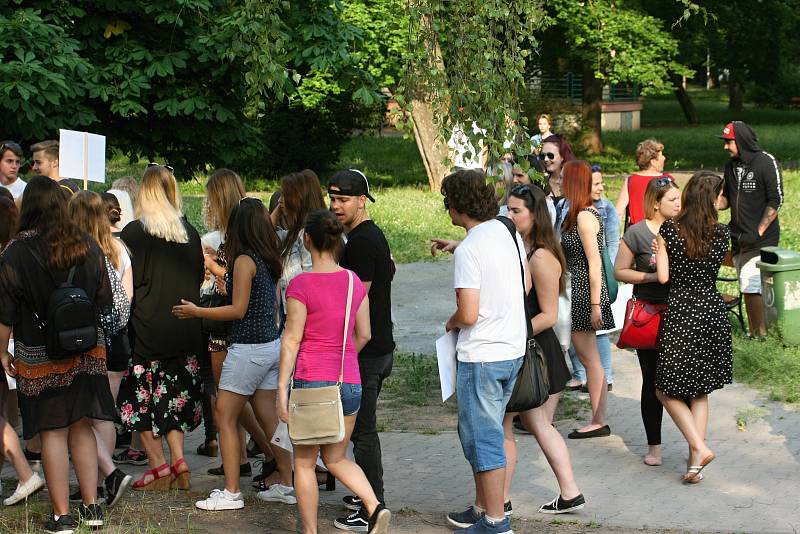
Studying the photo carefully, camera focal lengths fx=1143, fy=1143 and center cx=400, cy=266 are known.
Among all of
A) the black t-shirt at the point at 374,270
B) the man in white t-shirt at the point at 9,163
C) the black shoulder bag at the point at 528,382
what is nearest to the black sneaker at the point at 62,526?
the black t-shirt at the point at 374,270

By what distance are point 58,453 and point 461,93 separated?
3.05 meters

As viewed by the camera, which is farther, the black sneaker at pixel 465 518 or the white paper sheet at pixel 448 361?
the black sneaker at pixel 465 518

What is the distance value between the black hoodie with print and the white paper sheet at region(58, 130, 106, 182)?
17.9 ft

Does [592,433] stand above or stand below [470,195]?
below

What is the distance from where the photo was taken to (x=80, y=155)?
352 inches

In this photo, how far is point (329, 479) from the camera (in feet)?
21.9

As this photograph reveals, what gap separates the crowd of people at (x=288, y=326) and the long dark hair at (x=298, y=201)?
0.01m

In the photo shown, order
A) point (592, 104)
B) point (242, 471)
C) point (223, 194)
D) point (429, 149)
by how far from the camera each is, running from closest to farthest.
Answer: point (223, 194) < point (242, 471) < point (429, 149) < point (592, 104)

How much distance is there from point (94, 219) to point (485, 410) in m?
2.57

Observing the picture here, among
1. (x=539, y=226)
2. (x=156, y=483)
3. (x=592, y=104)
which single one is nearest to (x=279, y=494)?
(x=156, y=483)

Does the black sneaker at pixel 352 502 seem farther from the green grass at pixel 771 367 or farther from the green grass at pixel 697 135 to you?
the green grass at pixel 697 135

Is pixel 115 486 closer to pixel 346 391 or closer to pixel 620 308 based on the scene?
pixel 346 391

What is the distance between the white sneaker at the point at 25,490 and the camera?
643 centimetres

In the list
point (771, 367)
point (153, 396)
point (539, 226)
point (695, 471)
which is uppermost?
point (539, 226)
